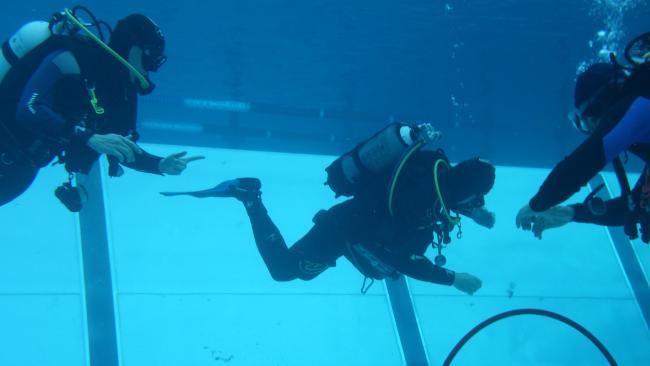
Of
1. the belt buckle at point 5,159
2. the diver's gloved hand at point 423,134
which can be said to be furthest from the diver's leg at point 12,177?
the diver's gloved hand at point 423,134

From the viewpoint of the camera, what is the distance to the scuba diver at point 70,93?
9.86ft

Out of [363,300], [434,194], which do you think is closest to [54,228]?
[363,300]

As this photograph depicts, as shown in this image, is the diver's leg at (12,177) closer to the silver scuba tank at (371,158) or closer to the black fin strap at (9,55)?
the black fin strap at (9,55)

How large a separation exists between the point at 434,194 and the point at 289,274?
5.96 ft

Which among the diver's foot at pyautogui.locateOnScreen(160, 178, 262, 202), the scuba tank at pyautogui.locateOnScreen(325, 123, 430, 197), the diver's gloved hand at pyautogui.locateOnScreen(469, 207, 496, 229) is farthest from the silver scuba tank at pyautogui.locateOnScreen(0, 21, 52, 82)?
the diver's gloved hand at pyautogui.locateOnScreen(469, 207, 496, 229)

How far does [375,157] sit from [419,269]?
3.08ft

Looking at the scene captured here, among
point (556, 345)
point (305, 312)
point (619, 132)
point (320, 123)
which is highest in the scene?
point (619, 132)

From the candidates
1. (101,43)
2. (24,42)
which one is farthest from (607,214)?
(24,42)

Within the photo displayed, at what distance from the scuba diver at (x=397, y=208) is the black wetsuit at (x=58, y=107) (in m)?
1.73

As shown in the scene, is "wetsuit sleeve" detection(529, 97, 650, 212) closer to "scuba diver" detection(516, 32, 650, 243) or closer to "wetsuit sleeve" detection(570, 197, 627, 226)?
"scuba diver" detection(516, 32, 650, 243)

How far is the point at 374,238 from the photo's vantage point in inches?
146

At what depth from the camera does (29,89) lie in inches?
118

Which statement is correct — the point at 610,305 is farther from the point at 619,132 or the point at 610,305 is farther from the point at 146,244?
the point at 146,244

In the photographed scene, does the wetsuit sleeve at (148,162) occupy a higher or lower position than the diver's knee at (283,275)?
higher
